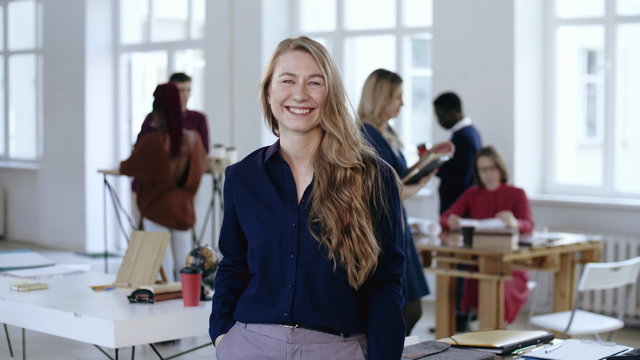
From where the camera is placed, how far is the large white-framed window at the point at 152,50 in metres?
9.55

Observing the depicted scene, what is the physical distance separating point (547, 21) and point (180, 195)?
Answer: 9.93ft

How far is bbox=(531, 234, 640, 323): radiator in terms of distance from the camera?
6.40m

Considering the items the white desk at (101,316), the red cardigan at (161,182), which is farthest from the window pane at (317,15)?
the white desk at (101,316)

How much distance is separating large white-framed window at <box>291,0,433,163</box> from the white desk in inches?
169

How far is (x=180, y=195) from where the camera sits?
593 cm

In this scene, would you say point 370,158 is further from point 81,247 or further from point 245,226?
point 81,247

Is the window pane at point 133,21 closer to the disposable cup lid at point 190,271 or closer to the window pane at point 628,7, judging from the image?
the window pane at point 628,7

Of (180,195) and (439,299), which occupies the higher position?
(180,195)

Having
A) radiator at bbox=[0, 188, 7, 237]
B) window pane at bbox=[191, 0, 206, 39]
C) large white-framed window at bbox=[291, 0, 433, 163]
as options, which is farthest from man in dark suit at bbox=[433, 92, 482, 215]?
radiator at bbox=[0, 188, 7, 237]

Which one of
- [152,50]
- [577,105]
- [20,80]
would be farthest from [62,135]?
[577,105]

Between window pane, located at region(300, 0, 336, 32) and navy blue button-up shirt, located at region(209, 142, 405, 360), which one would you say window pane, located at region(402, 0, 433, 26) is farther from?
navy blue button-up shirt, located at region(209, 142, 405, 360)

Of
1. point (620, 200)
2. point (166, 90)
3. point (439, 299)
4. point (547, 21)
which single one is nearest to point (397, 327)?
point (439, 299)

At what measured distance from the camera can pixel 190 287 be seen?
11.6 feet

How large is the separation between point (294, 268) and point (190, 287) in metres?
1.49
